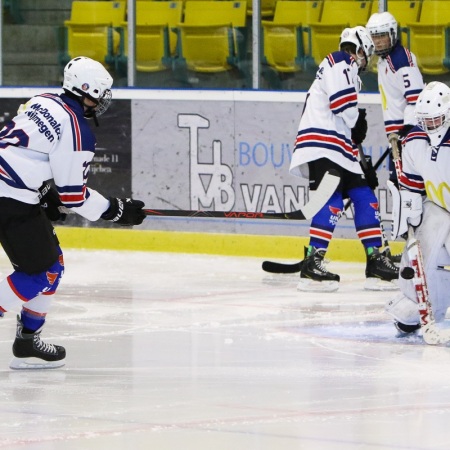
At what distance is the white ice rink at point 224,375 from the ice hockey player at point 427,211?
165mm

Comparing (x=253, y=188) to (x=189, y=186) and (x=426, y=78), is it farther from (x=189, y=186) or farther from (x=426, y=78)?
(x=426, y=78)

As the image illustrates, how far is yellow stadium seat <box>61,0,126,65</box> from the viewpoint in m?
10.3

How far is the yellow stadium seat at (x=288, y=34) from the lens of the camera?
967cm

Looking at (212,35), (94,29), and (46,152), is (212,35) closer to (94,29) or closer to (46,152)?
(94,29)

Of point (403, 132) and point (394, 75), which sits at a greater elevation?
point (394, 75)

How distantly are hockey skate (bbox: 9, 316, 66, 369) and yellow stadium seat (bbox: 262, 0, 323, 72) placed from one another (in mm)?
4379

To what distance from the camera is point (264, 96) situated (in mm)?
9617

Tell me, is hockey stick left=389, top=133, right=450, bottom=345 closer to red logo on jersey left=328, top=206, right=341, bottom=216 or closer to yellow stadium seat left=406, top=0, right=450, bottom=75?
red logo on jersey left=328, top=206, right=341, bottom=216

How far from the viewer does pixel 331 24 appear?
9.59 metres

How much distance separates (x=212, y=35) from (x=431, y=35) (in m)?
1.58

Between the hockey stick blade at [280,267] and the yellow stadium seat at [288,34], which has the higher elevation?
the yellow stadium seat at [288,34]

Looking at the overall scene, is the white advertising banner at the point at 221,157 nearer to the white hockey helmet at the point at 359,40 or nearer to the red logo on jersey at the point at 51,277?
the white hockey helmet at the point at 359,40

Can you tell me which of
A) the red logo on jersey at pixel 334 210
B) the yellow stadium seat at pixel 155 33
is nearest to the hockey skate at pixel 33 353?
the red logo on jersey at pixel 334 210

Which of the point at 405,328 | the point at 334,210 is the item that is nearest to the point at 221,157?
the point at 334,210
